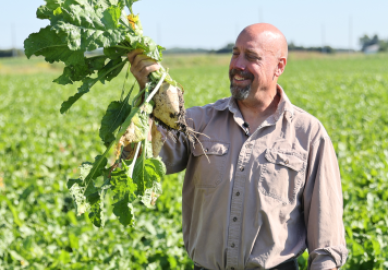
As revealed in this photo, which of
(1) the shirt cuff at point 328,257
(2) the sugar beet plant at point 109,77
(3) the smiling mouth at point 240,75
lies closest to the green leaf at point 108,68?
(2) the sugar beet plant at point 109,77

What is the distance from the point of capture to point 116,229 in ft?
16.0

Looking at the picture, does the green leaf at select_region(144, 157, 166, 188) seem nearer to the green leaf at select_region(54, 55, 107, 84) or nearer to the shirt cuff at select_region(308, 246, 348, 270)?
the green leaf at select_region(54, 55, 107, 84)

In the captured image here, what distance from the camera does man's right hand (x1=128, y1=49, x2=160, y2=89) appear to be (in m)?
2.45

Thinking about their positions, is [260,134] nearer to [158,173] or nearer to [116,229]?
[158,173]

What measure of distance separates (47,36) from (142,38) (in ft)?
1.56

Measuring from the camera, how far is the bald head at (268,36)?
8.73ft

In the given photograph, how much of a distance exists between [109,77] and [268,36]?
96 cm

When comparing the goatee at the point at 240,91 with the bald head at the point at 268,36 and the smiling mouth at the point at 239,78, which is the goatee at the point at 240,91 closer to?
the smiling mouth at the point at 239,78

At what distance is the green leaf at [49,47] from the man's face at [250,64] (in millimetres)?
898

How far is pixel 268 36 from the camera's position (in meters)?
2.68

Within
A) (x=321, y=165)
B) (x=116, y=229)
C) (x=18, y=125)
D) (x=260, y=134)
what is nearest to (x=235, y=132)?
(x=260, y=134)

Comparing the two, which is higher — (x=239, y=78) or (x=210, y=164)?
(x=239, y=78)

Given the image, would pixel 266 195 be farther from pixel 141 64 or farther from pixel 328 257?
pixel 141 64

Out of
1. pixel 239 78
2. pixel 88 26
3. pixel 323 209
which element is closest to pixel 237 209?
pixel 323 209
